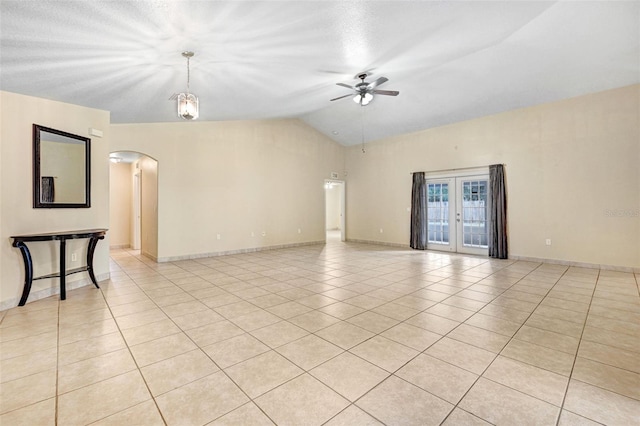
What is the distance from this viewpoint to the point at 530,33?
3.94 meters

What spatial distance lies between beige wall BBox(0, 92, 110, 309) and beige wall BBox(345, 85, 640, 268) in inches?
294

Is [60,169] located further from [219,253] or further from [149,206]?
[219,253]

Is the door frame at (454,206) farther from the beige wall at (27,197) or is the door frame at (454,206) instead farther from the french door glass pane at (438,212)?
the beige wall at (27,197)

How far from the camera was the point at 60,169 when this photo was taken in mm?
3998

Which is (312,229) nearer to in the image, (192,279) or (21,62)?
(192,279)

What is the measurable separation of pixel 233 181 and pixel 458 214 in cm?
583

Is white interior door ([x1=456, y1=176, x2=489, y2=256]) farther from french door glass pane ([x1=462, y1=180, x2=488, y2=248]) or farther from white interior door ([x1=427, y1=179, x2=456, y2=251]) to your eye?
white interior door ([x1=427, y1=179, x2=456, y2=251])

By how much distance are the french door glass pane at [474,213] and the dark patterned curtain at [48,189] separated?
26.5 ft

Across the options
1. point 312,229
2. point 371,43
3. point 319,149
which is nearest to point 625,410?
point 371,43

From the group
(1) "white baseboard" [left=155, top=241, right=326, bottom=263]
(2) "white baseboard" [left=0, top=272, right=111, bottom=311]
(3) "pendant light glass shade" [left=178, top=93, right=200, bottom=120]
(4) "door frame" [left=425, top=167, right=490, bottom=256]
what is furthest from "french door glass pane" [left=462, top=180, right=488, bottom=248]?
(2) "white baseboard" [left=0, top=272, right=111, bottom=311]

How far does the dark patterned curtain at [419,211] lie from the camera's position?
789 centimetres

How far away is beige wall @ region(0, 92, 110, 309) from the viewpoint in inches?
134

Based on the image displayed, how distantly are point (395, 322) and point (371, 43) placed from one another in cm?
323

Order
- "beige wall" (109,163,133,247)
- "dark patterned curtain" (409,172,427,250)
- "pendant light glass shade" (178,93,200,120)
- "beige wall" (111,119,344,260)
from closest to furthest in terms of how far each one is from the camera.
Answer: "pendant light glass shade" (178,93,200,120) → "beige wall" (111,119,344,260) → "dark patterned curtain" (409,172,427,250) → "beige wall" (109,163,133,247)
